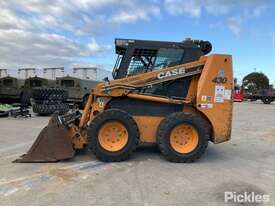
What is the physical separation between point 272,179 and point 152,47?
3.61 meters

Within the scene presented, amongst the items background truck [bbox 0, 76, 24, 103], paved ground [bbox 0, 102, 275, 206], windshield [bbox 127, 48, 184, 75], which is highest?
windshield [bbox 127, 48, 184, 75]

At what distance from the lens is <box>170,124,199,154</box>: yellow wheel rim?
748 cm

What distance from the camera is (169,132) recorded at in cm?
740

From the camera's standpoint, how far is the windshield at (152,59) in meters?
7.89

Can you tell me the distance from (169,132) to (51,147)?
2.36 meters

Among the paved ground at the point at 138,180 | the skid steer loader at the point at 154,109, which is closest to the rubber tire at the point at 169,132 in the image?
the skid steer loader at the point at 154,109

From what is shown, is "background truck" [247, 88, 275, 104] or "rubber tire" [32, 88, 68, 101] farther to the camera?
"background truck" [247, 88, 275, 104]

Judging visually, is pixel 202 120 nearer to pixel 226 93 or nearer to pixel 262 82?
pixel 226 93

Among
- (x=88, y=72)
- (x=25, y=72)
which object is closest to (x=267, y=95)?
(x=88, y=72)

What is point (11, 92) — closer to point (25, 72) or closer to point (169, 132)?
point (25, 72)

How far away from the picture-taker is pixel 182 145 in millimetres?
7566

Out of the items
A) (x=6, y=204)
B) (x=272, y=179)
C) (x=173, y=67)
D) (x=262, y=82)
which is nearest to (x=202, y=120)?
(x=173, y=67)

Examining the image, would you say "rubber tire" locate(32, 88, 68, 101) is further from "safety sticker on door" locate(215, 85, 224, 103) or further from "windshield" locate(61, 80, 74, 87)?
"safety sticker on door" locate(215, 85, 224, 103)

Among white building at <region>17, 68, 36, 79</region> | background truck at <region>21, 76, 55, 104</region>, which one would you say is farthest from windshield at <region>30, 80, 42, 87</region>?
white building at <region>17, 68, 36, 79</region>
